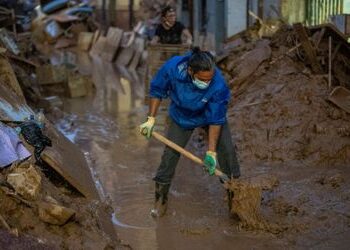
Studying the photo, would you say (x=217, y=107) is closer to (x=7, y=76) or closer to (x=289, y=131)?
(x=289, y=131)

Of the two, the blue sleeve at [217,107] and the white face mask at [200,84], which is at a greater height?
the white face mask at [200,84]

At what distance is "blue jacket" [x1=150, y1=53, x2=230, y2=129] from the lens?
5.34 m

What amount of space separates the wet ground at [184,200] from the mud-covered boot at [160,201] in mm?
77

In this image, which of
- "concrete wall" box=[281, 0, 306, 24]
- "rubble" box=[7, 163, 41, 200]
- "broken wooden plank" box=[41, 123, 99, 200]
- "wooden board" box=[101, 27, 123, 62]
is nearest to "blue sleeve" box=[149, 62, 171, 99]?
"broken wooden plank" box=[41, 123, 99, 200]

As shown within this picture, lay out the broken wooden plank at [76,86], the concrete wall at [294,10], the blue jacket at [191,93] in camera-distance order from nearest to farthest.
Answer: the blue jacket at [191,93]
the concrete wall at [294,10]
the broken wooden plank at [76,86]

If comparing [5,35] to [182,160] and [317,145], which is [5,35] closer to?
[182,160]

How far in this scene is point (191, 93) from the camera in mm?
5398

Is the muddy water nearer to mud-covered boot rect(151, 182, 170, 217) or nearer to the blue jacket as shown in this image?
mud-covered boot rect(151, 182, 170, 217)

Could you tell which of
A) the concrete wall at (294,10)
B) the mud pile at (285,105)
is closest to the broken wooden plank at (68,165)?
the mud pile at (285,105)

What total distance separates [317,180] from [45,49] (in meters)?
20.8

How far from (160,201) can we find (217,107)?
4.16ft

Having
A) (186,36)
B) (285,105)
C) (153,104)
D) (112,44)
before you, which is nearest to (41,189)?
(153,104)

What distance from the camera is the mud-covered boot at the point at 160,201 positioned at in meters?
6.00

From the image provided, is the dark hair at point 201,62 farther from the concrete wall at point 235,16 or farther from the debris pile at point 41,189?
the concrete wall at point 235,16
